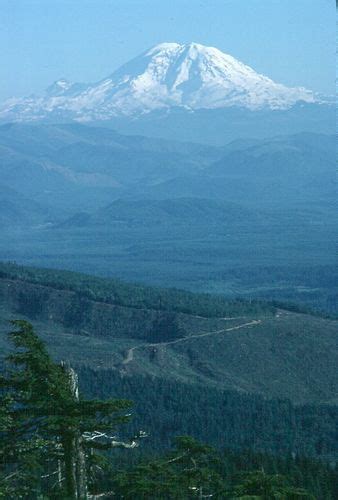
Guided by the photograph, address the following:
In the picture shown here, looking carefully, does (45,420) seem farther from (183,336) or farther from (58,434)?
(183,336)

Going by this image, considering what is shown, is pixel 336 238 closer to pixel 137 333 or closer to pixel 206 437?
pixel 137 333

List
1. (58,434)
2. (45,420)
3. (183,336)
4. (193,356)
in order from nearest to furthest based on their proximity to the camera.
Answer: (45,420) < (58,434) < (193,356) < (183,336)

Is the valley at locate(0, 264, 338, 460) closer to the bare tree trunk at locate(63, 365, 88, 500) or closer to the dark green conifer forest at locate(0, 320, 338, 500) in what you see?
the dark green conifer forest at locate(0, 320, 338, 500)

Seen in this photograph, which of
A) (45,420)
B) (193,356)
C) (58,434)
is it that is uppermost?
(45,420)

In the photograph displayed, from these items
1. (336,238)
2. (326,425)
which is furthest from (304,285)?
(326,425)

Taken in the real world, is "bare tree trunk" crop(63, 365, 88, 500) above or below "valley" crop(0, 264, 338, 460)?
above

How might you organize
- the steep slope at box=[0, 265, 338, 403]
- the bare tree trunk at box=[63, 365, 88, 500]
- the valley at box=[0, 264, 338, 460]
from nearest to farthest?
the bare tree trunk at box=[63, 365, 88, 500], the valley at box=[0, 264, 338, 460], the steep slope at box=[0, 265, 338, 403]

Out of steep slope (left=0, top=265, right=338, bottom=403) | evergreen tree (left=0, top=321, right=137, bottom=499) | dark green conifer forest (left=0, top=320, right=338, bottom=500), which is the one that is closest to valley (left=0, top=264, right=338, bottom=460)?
steep slope (left=0, top=265, right=338, bottom=403)

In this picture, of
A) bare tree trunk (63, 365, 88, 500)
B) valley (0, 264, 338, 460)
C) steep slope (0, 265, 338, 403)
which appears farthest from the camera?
steep slope (0, 265, 338, 403)

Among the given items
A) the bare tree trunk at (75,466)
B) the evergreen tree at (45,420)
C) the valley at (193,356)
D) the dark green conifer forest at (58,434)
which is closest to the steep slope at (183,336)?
the valley at (193,356)

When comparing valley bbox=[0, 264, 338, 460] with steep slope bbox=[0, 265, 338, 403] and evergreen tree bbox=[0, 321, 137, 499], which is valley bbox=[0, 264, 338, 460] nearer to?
steep slope bbox=[0, 265, 338, 403]

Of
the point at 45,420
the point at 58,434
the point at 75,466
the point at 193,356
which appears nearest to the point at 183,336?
the point at 193,356

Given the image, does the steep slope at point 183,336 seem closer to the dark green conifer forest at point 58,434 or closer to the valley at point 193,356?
the valley at point 193,356

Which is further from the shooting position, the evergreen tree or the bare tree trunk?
the bare tree trunk
